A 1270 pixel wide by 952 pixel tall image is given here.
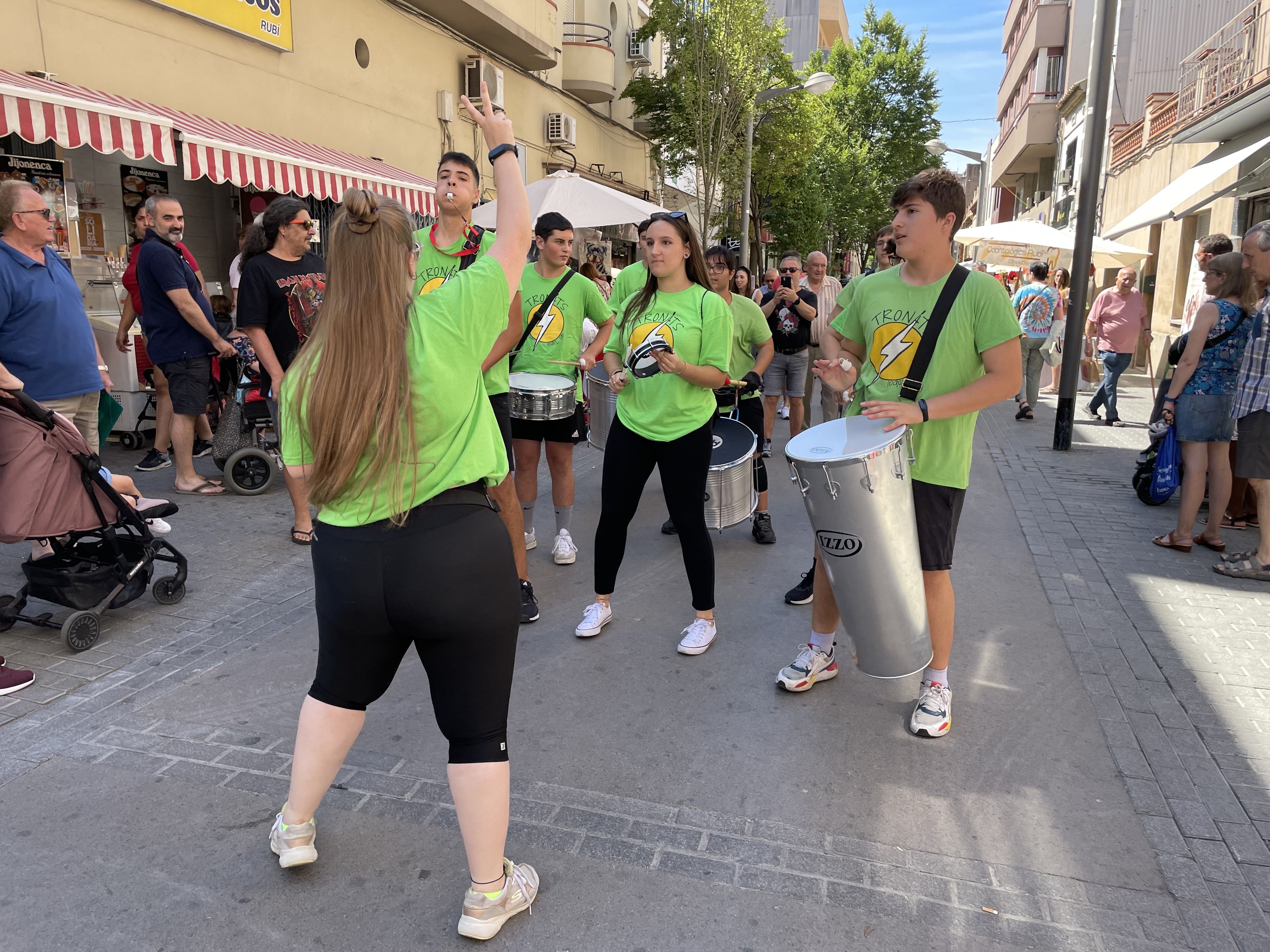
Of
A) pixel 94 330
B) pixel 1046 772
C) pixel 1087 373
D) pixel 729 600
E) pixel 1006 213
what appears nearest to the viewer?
pixel 1046 772

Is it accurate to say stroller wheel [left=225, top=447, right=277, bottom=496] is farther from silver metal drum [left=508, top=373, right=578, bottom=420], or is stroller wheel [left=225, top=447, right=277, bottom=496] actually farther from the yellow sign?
the yellow sign

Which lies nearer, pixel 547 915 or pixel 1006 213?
pixel 547 915

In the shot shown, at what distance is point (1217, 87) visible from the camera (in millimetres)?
13859

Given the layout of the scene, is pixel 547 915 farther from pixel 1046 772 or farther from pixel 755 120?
pixel 755 120

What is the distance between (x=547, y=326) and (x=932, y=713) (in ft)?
9.17

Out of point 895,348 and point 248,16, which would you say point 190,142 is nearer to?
point 248,16

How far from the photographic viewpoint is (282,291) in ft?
17.3

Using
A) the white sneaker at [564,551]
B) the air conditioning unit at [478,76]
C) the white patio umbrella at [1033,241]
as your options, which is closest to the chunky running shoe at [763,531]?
the white sneaker at [564,551]

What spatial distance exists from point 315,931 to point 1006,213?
56.2 metres

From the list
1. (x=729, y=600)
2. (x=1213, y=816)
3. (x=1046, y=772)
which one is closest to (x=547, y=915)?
(x=1046, y=772)

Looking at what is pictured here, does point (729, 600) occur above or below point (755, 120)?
below

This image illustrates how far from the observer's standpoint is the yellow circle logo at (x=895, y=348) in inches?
124

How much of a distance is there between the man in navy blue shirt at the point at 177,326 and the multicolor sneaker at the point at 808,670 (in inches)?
186

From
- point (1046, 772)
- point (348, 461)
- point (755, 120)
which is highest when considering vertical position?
point (755, 120)
